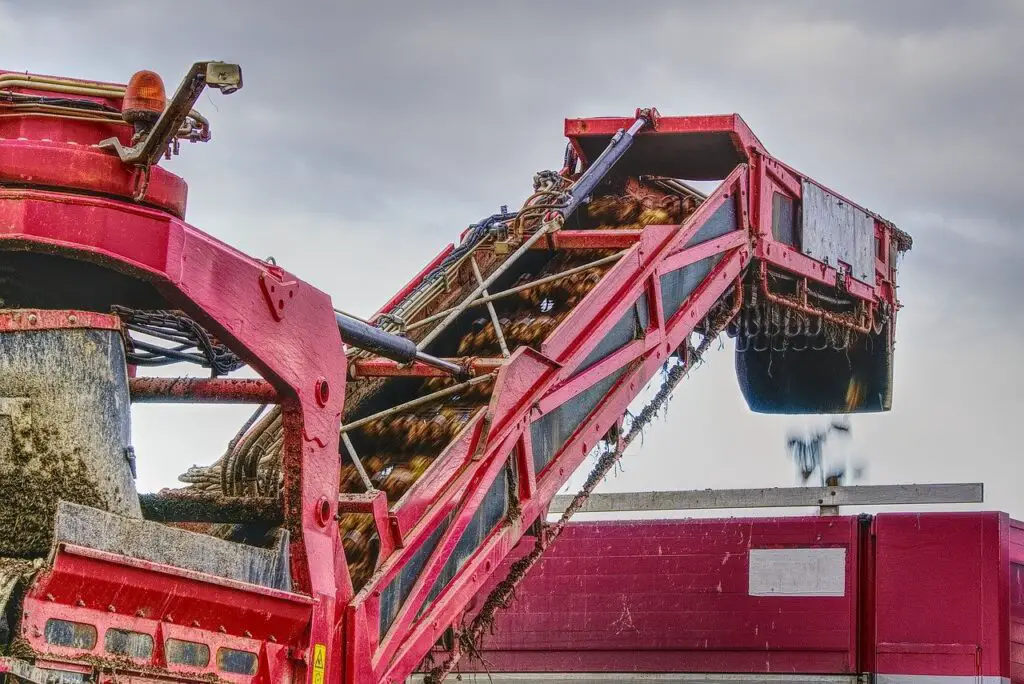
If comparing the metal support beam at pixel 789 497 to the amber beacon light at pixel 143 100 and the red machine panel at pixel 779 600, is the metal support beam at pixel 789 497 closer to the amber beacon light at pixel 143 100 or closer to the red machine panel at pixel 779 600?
the red machine panel at pixel 779 600

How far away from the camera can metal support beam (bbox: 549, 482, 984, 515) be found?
39.1 ft

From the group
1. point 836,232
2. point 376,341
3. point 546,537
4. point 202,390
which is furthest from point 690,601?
point 202,390

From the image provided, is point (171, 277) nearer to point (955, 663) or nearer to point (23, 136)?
point (23, 136)

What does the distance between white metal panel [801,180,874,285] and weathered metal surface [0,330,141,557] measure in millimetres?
6699

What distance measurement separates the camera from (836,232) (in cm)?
1195

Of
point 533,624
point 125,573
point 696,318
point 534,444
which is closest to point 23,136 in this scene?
point 125,573

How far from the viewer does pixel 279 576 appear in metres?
6.54

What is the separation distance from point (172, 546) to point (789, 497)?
24.5ft

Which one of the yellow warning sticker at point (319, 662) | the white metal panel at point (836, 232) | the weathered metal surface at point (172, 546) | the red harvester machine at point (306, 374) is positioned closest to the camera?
the weathered metal surface at point (172, 546)

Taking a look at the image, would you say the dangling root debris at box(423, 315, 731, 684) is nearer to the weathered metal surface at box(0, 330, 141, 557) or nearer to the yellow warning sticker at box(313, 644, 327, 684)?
the yellow warning sticker at box(313, 644, 327, 684)

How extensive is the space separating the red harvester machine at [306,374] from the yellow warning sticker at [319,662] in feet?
0.06

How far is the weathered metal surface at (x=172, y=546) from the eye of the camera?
548cm

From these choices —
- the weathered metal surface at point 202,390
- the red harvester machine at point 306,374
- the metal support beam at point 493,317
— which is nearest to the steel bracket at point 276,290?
the red harvester machine at point 306,374

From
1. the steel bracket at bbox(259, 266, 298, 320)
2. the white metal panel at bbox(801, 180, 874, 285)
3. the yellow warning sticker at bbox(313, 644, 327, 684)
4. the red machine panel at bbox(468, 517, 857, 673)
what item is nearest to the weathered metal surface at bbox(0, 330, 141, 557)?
the steel bracket at bbox(259, 266, 298, 320)
